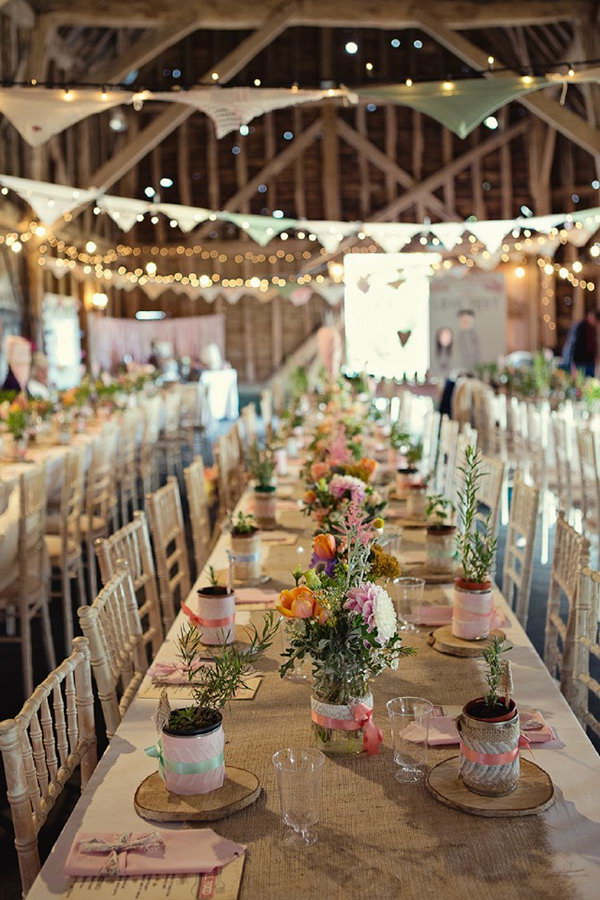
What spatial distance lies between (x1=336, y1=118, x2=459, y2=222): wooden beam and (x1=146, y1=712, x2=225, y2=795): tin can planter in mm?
18187

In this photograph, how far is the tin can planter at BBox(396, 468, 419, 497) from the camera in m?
4.50

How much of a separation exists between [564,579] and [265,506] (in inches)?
58.0

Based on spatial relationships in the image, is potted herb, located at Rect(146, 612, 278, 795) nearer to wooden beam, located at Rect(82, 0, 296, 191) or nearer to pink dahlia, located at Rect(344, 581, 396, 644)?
pink dahlia, located at Rect(344, 581, 396, 644)

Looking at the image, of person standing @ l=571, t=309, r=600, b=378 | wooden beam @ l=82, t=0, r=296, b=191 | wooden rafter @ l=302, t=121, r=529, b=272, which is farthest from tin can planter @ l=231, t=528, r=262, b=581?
wooden rafter @ l=302, t=121, r=529, b=272

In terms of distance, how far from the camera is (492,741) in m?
1.65

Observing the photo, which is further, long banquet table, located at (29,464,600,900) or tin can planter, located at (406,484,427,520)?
tin can planter, located at (406,484,427,520)

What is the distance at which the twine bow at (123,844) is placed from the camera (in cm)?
153

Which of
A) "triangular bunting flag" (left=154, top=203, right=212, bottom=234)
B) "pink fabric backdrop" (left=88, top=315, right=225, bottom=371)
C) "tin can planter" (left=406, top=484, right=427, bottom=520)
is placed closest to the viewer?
"tin can planter" (left=406, top=484, right=427, bottom=520)

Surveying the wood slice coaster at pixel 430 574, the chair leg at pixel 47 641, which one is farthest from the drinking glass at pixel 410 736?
the chair leg at pixel 47 641

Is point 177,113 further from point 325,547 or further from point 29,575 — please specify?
point 325,547

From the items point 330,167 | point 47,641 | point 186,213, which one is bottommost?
point 47,641

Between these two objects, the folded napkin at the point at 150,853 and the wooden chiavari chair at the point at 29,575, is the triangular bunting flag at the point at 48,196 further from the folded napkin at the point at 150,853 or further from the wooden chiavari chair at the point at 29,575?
the folded napkin at the point at 150,853

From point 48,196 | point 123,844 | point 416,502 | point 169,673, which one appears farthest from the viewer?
point 48,196

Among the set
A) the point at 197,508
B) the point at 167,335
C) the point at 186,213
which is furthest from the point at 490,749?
the point at 167,335
